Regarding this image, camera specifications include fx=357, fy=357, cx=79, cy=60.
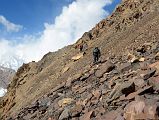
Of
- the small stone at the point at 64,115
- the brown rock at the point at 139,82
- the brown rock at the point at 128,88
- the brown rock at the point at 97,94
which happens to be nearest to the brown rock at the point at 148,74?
the brown rock at the point at 139,82

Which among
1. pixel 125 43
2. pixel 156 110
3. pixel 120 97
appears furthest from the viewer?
pixel 125 43

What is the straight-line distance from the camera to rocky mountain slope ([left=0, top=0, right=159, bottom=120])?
52.7ft

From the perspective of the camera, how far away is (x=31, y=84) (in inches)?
1975

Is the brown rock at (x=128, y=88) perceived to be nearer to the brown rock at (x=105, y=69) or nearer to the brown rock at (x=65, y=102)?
the brown rock at (x=65, y=102)

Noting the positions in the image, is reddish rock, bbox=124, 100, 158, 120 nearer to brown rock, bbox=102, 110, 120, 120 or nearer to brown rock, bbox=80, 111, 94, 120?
brown rock, bbox=102, 110, 120, 120

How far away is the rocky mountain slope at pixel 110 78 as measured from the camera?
1606cm

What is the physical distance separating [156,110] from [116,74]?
9133mm

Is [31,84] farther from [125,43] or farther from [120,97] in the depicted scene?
[120,97]

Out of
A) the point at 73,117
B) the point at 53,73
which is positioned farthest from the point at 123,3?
the point at 73,117

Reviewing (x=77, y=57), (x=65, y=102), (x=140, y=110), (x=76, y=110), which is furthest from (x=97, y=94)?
(x=77, y=57)

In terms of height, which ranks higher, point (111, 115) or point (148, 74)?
point (148, 74)

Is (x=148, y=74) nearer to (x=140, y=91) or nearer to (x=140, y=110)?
(x=140, y=91)

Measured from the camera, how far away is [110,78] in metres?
22.0

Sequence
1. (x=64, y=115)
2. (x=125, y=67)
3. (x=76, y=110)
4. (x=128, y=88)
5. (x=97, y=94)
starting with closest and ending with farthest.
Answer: (x=128, y=88) < (x=76, y=110) < (x=64, y=115) < (x=97, y=94) < (x=125, y=67)
